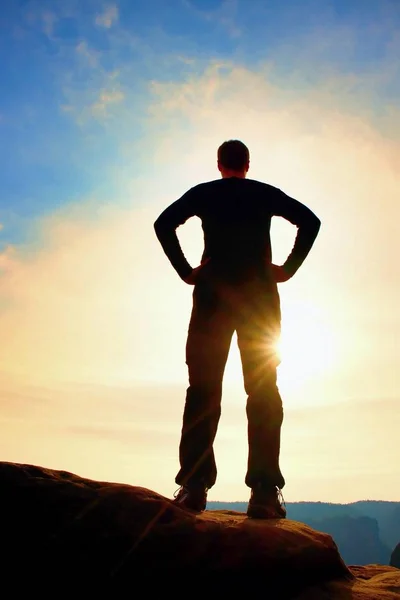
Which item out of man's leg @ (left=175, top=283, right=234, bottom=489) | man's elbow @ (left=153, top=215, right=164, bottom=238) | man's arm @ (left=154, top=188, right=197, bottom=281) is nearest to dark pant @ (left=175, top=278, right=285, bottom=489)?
man's leg @ (left=175, top=283, right=234, bottom=489)

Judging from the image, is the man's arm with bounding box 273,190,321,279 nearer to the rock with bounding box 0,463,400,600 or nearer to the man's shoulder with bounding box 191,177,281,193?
the man's shoulder with bounding box 191,177,281,193

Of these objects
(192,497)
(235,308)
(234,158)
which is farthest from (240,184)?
(192,497)

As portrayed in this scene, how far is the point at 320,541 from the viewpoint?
207 inches

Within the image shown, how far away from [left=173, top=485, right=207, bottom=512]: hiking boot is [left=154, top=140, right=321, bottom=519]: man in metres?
0.01

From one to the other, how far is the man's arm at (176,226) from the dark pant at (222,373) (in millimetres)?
422

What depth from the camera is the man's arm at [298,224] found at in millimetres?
6699

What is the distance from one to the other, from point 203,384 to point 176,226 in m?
2.04

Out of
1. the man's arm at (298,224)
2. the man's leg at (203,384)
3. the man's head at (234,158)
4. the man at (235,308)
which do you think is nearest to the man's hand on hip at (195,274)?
the man at (235,308)

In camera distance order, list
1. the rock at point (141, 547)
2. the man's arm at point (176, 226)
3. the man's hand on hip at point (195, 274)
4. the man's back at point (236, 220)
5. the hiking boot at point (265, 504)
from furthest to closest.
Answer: the man's arm at point (176, 226) < the man's hand on hip at point (195, 274) < the man's back at point (236, 220) < the hiking boot at point (265, 504) < the rock at point (141, 547)

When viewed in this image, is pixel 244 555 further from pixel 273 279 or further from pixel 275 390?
A: pixel 273 279

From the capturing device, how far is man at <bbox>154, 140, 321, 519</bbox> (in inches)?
237

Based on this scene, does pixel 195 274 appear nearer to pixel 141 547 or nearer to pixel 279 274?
pixel 279 274

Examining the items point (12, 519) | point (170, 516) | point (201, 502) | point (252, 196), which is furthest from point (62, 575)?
point (252, 196)

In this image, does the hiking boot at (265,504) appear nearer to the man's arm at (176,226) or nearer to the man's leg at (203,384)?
the man's leg at (203,384)
